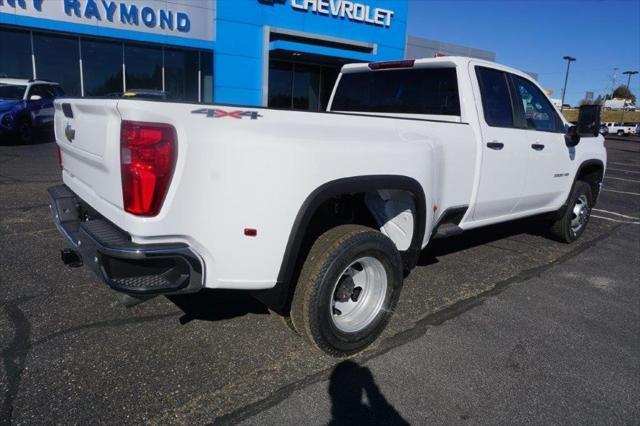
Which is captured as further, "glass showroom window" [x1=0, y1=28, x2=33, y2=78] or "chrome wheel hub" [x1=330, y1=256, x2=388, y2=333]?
"glass showroom window" [x1=0, y1=28, x2=33, y2=78]

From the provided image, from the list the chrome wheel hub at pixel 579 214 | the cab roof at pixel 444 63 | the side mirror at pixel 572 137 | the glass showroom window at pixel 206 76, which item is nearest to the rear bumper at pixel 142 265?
the cab roof at pixel 444 63

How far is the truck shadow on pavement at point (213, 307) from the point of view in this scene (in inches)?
140

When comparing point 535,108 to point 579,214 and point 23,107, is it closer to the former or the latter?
point 579,214

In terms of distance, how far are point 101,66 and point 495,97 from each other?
17.1 metres

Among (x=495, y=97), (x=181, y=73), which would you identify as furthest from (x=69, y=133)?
(x=181, y=73)

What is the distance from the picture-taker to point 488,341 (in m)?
3.43

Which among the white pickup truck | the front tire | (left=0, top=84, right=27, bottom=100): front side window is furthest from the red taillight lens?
(left=0, top=84, right=27, bottom=100): front side window

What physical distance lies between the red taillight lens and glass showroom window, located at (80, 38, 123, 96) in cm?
1689

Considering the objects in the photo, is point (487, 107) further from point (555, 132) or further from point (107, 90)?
point (107, 90)

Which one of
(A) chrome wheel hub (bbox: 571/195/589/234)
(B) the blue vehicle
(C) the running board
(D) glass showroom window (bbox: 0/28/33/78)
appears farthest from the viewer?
(D) glass showroom window (bbox: 0/28/33/78)

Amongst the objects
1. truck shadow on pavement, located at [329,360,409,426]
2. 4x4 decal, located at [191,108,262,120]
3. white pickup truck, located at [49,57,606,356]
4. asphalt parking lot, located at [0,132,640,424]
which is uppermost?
4x4 decal, located at [191,108,262,120]

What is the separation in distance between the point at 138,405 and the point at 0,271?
2.50 meters

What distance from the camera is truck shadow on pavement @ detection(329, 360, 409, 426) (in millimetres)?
2523

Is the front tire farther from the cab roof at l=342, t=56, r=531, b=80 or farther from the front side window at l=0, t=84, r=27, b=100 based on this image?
the front side window at l=0, t=84, r=27, b=100
